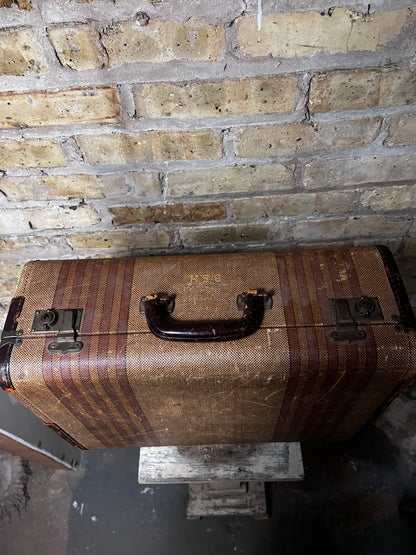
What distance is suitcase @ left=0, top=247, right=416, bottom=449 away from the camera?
91cm

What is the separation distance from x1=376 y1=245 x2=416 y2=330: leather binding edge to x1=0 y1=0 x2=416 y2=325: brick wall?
0.74ft

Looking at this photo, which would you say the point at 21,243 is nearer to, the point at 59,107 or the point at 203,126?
the point at 59,107

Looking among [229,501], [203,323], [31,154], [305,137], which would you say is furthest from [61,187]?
[229,501]

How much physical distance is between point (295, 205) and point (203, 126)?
0.39m

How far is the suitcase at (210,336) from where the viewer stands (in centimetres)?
91

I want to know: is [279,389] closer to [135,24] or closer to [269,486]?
[269,486]

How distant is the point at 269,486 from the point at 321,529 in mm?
232

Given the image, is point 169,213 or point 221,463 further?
point 221,463

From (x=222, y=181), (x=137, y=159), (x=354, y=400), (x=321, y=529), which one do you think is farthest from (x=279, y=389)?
Result: (x=321, y=529)

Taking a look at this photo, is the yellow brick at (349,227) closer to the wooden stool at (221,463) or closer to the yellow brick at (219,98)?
the yellow brick at (219,98)

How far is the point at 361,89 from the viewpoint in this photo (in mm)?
881

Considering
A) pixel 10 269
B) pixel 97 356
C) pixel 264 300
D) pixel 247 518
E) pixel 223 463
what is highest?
pixel 10 269

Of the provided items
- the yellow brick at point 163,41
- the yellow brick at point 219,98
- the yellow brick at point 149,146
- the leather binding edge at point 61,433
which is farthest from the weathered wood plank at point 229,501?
the yellow brick at point 163,41

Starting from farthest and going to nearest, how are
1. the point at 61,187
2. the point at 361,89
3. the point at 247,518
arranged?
the point at 247,518, the point at 61,187, the point at 361,89
